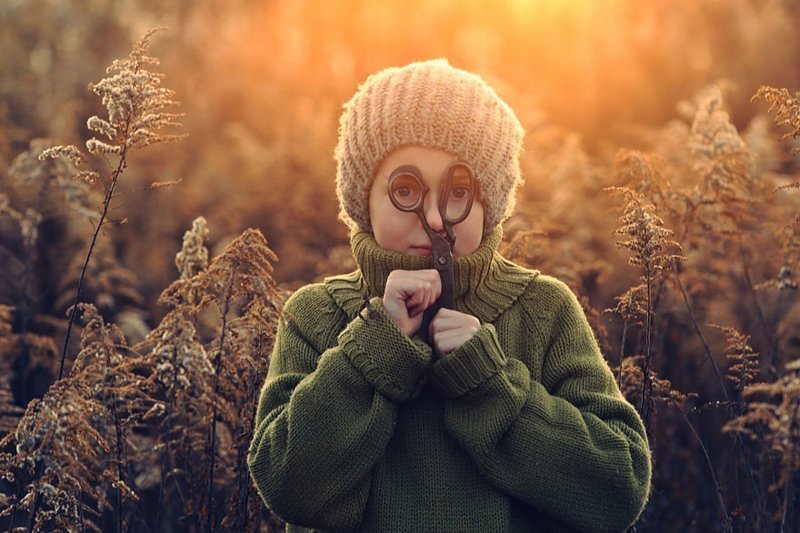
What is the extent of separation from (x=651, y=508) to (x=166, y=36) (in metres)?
7.24

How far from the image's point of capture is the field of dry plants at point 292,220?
2.85 m

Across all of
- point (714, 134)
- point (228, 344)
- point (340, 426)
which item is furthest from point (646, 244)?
point (714, 134)

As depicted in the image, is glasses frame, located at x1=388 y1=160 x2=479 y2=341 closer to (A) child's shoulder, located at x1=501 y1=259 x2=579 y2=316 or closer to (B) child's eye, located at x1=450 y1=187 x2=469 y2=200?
(B) child's eye, located at x1=450 y1=187 x2=469 y2=200

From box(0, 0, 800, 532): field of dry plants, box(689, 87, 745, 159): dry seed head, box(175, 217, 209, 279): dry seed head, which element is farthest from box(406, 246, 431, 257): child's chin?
box(689, 87, 745, 159): dry seed head

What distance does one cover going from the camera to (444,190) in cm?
222

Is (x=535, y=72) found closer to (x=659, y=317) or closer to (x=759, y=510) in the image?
(x=659, y=317)

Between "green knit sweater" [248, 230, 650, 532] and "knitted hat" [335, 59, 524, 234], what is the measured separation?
196mm

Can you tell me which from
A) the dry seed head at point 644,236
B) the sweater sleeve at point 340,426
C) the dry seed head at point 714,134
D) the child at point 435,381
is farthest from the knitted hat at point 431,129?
the dry seed head at point 714,134

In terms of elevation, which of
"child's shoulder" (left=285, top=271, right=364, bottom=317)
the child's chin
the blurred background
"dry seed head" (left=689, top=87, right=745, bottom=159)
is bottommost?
"child's shoulder" (left=285, top=271, right=364, bottom=317)

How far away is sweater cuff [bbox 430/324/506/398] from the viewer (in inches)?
82.2

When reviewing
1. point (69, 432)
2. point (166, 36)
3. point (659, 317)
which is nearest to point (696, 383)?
point (659, 317)

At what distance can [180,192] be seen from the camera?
7.36m

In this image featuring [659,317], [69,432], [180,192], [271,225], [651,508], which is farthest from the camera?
[180,192]

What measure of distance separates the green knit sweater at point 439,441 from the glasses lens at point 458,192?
0.11 m
